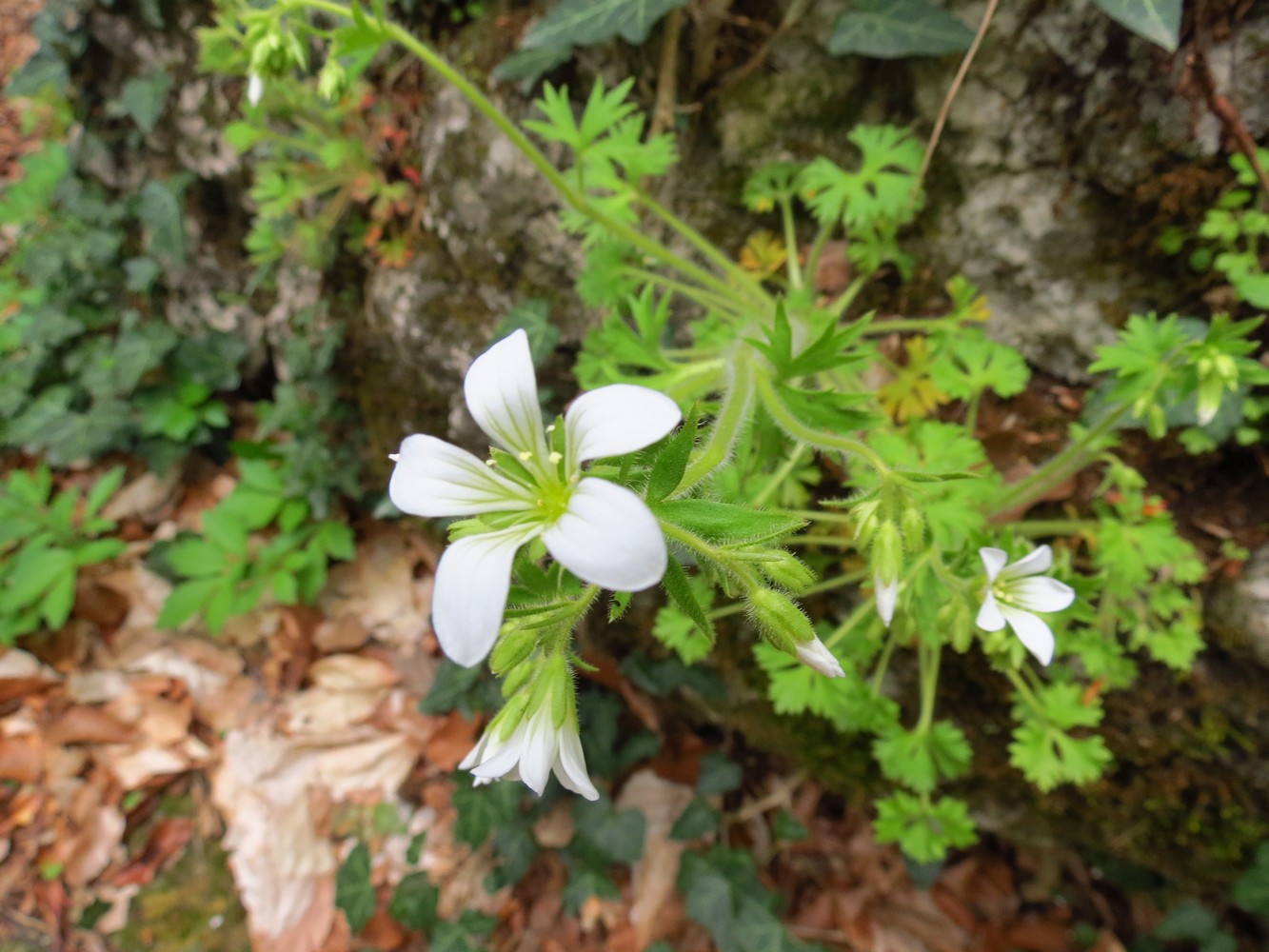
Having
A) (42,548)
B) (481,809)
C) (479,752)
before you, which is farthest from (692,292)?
(42,548)

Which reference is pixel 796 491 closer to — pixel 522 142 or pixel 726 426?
pixel 726 426

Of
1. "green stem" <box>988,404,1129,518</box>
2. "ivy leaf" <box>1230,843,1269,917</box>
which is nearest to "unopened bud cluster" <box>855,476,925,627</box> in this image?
"green stem" <box>988,404,1129,518</box>

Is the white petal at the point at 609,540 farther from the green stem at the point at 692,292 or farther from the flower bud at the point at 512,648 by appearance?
the green stem at the point at 692,292

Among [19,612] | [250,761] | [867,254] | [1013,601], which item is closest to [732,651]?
[1013,601]

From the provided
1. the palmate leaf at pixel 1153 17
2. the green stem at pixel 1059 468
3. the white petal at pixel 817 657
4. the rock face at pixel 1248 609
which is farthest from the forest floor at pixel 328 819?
the palmate leaf at pixel 1153 17

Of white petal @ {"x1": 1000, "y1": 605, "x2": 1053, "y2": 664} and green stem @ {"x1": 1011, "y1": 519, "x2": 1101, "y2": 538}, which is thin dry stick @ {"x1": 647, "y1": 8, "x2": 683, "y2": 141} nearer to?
green stem @ {"x1": 1011, "y1": 519, "x2": 1101, "y2": 538}
